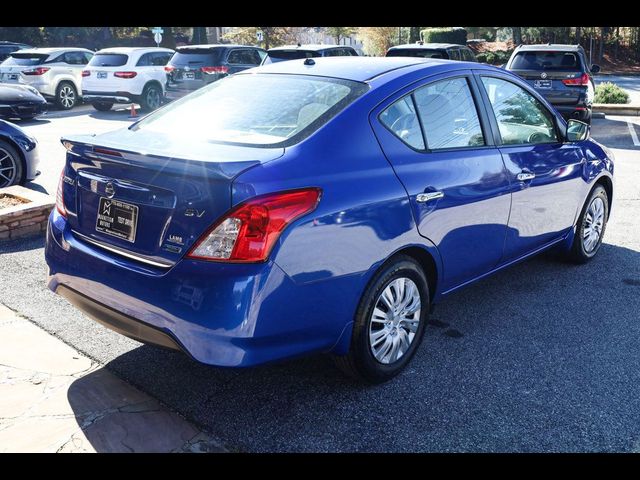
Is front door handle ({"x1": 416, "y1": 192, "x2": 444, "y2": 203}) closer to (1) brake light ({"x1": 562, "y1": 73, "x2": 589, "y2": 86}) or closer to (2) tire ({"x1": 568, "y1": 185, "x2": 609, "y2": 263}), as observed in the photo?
(2) tire ({"x1": 568, "y1": 185, "x2": 609, "y2": 263})

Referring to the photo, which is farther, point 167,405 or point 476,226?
point 476,226

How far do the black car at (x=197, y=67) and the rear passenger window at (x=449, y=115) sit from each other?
471 inches

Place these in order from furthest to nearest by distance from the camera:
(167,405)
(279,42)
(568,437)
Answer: (279,42)
(167,405)
(568,437)

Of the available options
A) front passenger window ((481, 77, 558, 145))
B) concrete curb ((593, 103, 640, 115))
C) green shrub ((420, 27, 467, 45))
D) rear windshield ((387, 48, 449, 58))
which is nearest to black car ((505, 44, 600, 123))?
rear windshield ((387, 48, 449, 58))

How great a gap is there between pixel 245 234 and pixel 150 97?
1532 centimetres

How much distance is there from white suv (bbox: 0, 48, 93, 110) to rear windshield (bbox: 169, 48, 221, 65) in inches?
148

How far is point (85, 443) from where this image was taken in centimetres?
293

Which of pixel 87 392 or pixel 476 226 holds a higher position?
pixel 476 226

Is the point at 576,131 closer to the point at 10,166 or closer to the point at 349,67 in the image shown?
the point at 349,67

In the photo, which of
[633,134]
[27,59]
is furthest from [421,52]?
[27,59]

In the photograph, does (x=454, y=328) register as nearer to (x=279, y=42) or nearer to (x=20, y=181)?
(x=20, y=181)

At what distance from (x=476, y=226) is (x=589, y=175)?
1.77 metres
